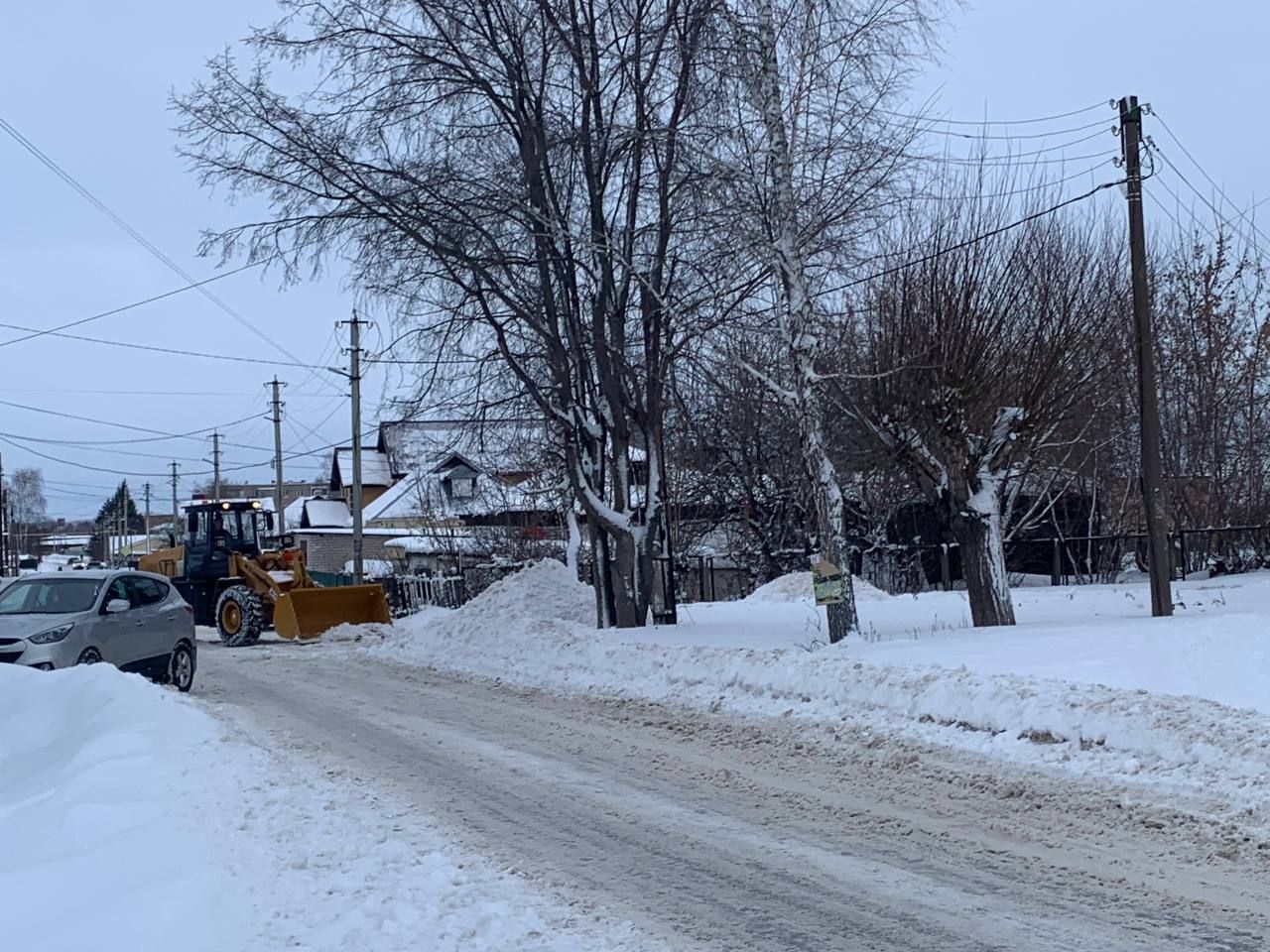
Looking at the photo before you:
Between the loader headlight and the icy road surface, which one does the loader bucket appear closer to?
the loader headlight

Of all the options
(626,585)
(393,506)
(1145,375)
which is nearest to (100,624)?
(626,585)

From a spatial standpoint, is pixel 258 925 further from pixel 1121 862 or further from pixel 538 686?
pixel 538 686

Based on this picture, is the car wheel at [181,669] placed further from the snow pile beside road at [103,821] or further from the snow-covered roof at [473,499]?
the snow-covered roof at [473,499]

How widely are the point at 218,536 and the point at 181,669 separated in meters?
14.5

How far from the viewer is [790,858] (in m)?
7.62

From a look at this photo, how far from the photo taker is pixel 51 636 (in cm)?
1514

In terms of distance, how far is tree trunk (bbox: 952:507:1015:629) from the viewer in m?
17.0

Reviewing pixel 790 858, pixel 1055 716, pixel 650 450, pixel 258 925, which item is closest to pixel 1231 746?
pixel 1055 716

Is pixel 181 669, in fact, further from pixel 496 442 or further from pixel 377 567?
pixel 377 567

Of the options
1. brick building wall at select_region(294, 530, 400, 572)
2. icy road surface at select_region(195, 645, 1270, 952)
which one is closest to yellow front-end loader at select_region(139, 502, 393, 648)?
icy road surface at select_region(195, 645, 1270, 952)

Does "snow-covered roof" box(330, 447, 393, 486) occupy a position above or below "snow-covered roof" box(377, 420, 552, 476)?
above

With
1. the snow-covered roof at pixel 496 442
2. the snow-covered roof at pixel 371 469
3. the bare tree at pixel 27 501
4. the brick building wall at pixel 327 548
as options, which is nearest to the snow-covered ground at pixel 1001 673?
the snow-covered roof at pixel 496 442

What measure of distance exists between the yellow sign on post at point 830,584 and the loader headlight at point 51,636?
29.4ft

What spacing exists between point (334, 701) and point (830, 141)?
946 centimetres
